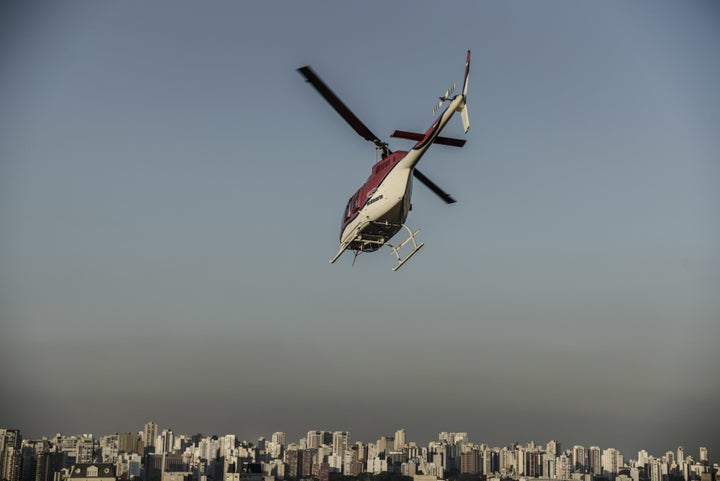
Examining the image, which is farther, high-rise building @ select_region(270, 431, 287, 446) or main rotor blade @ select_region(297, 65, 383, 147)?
high-rise building @ select_region(270, 431, 287, 446)

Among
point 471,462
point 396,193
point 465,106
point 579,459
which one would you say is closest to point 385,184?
point 396,193

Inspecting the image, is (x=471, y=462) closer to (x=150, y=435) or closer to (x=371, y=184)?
(x=150, y=435)

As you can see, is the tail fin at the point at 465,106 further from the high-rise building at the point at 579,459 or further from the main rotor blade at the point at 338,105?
the high-rise building at the point at 579,459

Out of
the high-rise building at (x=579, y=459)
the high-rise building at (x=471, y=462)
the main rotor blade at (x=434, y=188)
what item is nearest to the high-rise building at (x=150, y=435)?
the high-rise building at (x=471, y=462)

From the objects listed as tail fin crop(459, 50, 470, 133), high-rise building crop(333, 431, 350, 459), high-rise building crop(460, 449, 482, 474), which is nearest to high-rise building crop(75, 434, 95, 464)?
high-rise building crop(333, 431, 350, 459)

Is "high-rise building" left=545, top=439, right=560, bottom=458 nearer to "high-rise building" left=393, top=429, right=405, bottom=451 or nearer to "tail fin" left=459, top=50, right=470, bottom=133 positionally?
"high-rise building" left=393, top=429, right=405, bottom=451

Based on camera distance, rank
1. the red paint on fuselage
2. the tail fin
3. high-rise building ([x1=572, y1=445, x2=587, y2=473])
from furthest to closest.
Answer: high-rise building ([x1=572, y1=445, x2=587, y2=473])
the red paint on fuselage
the tail fin
